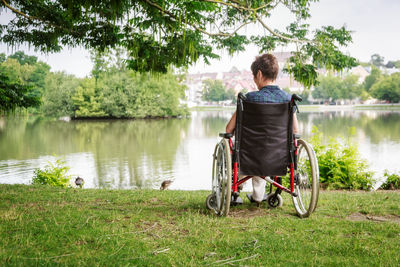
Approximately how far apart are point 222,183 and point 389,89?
224 feet

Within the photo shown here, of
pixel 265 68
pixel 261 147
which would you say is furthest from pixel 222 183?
pixel 265 68

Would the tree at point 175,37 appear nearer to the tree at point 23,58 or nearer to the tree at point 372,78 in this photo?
the tree at point 23,58

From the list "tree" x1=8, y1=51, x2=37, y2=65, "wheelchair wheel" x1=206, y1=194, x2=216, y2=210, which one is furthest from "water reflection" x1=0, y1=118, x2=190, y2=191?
"tree" x1=8, y1=51, x2=37, y2=65

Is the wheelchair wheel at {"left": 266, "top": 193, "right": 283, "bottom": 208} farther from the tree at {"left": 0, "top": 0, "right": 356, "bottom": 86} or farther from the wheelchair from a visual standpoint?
the tree at {"left": 0, "top": 0, "right": 356, "bottom": 86}

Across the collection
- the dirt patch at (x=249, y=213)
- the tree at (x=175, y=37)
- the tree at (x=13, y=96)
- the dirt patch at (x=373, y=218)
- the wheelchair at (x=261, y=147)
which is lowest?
the dirt patch at (x=373, y=218)

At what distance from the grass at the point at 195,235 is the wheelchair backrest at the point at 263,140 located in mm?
420

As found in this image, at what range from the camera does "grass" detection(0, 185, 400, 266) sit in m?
2.09

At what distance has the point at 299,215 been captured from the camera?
3.09 metres

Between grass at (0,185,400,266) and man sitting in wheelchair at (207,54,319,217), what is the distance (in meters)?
0.29

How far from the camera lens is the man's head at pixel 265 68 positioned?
3160 millimetres

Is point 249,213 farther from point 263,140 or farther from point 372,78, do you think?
point 372,78

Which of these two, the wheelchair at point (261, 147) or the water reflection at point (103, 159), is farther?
the water reflection at point (103, 159)

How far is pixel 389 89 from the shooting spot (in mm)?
62812

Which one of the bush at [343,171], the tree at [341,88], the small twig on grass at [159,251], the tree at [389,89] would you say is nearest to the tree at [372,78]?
the tree at [341,88]
